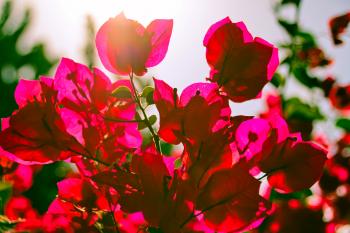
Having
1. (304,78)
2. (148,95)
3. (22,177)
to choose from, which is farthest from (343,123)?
(22,177)

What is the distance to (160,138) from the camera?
56 cm

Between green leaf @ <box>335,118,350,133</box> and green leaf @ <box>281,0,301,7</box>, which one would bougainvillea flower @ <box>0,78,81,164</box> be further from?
green leaf @ <box>281,0,301,7</box>

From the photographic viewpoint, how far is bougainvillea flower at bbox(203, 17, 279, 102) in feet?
1.91

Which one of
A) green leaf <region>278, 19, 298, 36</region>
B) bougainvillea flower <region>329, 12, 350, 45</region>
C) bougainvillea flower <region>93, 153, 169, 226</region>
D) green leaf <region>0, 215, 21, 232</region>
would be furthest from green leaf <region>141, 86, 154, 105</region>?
bougainvillea flower <region>329, 12, 350, 45</region>

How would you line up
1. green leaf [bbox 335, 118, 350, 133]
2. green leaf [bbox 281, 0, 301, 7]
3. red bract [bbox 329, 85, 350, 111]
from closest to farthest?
green leaf [bbox 335, 118, 350, 133], green leaf [bbox 281, 0, 301, 7], red bract [bbox 329, 85, 350, 111]

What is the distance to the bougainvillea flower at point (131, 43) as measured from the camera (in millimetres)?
573

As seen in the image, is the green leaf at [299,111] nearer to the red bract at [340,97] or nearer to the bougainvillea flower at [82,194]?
the red bract at [340,97]

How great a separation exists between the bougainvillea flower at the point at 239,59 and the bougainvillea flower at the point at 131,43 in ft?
0.25

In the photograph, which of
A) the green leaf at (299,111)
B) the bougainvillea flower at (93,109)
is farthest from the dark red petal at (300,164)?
the green leaf at (299,111)

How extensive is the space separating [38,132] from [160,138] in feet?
0.57

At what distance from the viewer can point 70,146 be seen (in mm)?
582

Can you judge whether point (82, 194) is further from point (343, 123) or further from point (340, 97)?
point (340, 97)

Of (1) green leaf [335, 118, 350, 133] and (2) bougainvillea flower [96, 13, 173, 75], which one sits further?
(1) green leaf [335, 118, 350, 133]

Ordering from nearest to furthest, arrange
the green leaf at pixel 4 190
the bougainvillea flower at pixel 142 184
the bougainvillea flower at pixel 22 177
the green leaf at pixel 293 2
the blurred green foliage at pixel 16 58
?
the bougainvillea flower at pixel 142 184 → the green leaf at pixel 4 190 → the bougainvillea flower at pixel 22 177 → the green leaf at pixel 293 2 → the blurred green foliage at pixel 16 58
